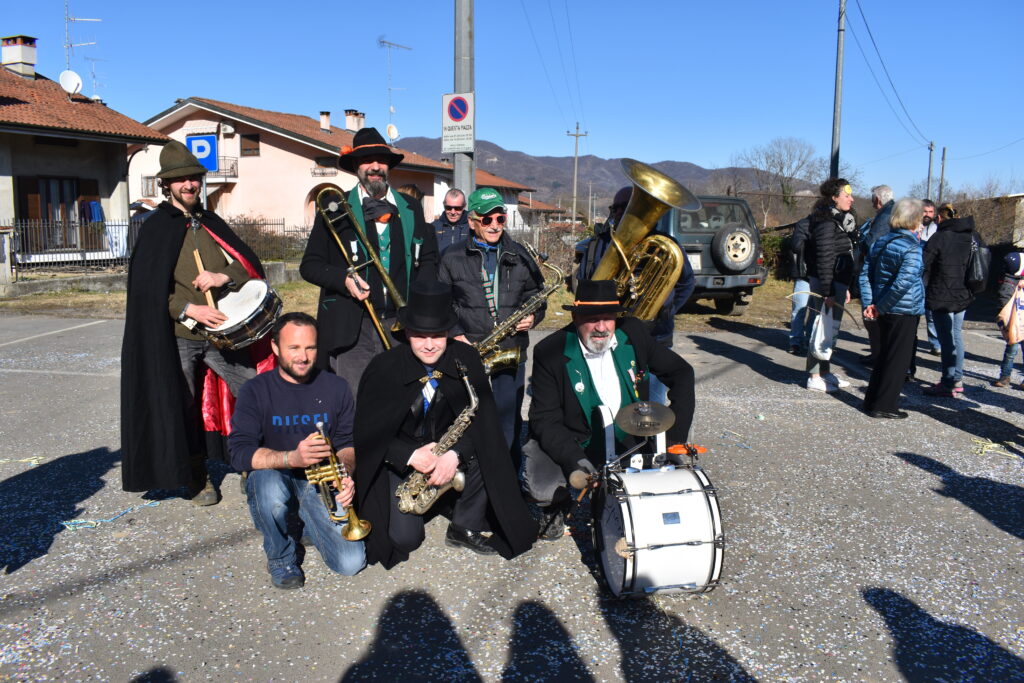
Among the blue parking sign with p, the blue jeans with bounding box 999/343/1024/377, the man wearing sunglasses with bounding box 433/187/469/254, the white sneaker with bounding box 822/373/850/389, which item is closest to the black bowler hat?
the man wearing sunglasses with bounding box 433/187/469/254

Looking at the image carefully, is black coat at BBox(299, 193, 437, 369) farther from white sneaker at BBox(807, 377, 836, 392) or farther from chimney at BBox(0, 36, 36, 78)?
chimney at BBox(0, 36, 36, 78)

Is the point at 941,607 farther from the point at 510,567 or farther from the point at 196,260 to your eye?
the point at 196,260

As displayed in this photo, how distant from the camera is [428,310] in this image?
3.72m

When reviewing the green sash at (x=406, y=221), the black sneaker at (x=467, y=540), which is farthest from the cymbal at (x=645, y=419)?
the green sash at (x=406, y=221)

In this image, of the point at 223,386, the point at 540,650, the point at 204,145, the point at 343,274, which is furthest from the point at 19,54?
the point at 540,650

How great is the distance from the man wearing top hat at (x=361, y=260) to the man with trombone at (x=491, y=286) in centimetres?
27

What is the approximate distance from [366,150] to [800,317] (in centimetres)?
691

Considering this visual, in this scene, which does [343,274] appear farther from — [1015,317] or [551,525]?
[1015,317]

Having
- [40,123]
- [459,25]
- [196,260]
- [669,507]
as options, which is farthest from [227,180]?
[669,507]

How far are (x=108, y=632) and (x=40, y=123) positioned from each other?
19377mm

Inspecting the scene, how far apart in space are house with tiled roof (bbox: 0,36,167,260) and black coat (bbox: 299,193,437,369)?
16.6 m

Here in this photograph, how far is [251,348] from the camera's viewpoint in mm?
4488

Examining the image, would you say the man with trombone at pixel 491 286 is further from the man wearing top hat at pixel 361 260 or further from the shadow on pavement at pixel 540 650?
the shadow on pavement at pixel 540 650

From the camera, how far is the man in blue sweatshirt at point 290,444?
3633mm
